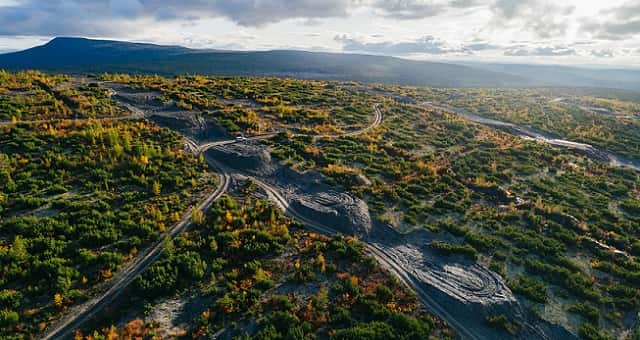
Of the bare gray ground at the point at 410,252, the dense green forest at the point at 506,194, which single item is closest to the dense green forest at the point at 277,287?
the bare gray ground at the point at 410,252

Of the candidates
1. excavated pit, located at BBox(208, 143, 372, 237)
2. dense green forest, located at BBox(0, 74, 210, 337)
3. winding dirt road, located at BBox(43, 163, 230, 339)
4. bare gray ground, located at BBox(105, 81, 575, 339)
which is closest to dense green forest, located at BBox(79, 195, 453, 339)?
winding dirt road, located at BBox(43, 163, 230, 339)

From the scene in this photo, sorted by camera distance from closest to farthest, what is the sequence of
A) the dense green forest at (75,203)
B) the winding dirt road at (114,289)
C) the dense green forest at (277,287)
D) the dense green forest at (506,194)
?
1. the winding dirt road at (114,289)
2. the dense green forest at (277,287)
3. the dense green forest at (75,203)
4. the dense green forest at (506,194)

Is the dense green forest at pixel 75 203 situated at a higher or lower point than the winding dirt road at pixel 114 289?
higher

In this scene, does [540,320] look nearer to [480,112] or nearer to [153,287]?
[153,287]

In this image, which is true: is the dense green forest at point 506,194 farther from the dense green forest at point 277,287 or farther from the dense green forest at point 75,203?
the dense green forest at point 75,203

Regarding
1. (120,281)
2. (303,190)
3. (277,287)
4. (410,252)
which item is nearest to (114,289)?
(120,281)

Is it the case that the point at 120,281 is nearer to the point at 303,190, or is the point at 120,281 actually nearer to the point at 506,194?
the point at 303,190

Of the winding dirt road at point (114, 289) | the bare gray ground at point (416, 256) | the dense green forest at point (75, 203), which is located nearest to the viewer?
the winding dirt road at point (114, 289)

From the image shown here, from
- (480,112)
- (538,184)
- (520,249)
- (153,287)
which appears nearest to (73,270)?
(153,287)

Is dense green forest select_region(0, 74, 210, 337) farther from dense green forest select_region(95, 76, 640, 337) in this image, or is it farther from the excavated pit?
dense green forest select_region(95, 76, 640, 337)

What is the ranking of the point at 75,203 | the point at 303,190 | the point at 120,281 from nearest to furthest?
the point at 120,281
the point at 75,203
the point at 303,190

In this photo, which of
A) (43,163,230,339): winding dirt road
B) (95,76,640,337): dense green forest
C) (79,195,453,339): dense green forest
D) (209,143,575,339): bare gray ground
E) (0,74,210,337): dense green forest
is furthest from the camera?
(95,76,640,337): dense green forest
